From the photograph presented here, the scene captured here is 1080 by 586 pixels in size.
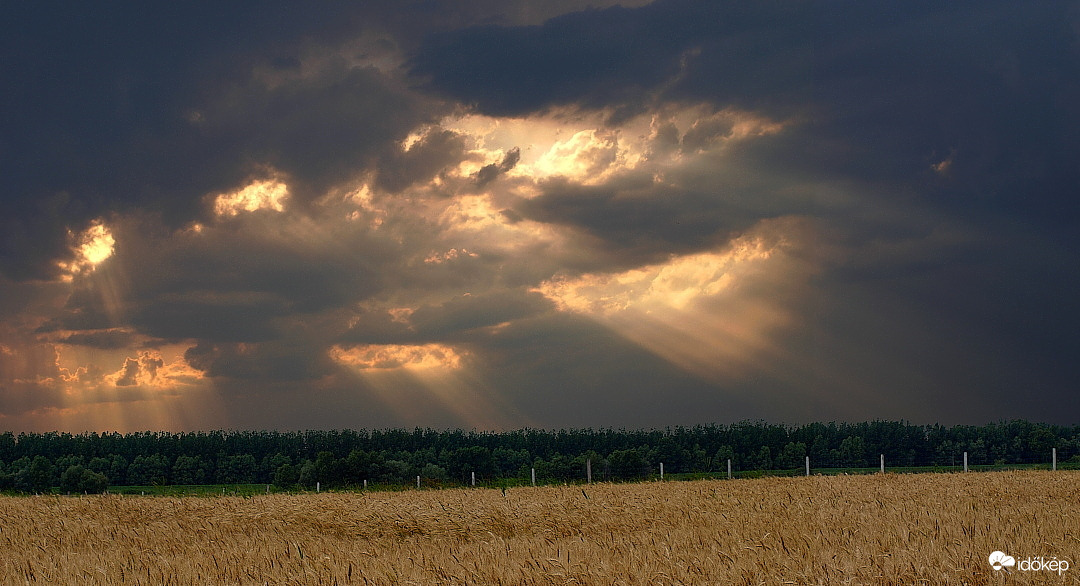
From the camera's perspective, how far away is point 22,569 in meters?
11.5

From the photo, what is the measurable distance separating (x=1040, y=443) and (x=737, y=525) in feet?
522

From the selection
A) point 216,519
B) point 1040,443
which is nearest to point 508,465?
point 1040,443

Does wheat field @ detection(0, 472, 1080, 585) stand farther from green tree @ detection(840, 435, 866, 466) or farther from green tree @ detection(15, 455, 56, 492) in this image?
green tree @ detection(15, 455, 56, 492)

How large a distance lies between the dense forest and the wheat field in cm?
9249

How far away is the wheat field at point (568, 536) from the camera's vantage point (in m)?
8.67
